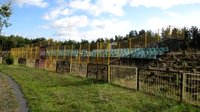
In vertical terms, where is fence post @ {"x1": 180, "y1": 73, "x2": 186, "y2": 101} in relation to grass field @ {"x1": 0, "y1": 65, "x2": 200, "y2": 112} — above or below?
above

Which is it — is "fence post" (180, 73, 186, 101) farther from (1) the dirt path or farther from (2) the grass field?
(1) the dirt path

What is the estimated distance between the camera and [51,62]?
31.7m

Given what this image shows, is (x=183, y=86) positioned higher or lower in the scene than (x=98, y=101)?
higher

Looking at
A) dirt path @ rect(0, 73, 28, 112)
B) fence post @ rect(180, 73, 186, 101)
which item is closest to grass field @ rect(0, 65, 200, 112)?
dirt path @ rect(0, 73, 28, 112)

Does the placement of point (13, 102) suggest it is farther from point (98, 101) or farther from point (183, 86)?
point (183, 86)

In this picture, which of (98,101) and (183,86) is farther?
(183,86)

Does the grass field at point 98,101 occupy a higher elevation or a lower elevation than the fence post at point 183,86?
lower

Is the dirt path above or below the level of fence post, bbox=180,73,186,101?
below

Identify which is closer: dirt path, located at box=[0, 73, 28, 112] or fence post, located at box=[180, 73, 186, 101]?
dirt path, located at box=[0, 73, 28, 112]

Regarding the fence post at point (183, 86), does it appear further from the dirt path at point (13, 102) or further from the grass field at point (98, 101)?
the dirt path at point (13, 102)

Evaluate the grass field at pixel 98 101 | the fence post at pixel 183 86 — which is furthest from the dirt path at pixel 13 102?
the fence post at pixel 183 86

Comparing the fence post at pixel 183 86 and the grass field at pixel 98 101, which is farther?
the fence post at pixel 183 86

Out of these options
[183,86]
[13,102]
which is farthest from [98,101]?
[183,86]

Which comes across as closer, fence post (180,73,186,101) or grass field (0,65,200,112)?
grass field (0,65,200,112)
